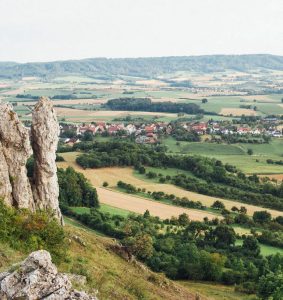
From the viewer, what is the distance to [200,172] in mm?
98875

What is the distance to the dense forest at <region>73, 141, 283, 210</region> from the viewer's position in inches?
3346

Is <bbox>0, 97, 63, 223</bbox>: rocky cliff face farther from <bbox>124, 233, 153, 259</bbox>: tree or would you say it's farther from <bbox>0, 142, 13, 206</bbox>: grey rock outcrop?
<bbox>124, 233, 153, 259</bbox>: tree

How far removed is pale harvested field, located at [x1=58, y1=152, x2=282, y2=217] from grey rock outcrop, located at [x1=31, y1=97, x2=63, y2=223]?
41402 mm

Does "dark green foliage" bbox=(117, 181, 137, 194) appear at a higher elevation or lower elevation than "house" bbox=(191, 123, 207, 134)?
lower

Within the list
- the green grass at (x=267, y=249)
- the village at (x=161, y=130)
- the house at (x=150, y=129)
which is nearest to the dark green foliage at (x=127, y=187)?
the green grass at (x=267, y=249)

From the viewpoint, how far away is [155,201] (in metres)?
80.9

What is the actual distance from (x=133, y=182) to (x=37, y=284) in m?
77.6

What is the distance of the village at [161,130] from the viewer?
14850cm

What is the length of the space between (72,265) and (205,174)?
70.4 m

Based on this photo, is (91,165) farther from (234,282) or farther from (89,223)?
(234,282)

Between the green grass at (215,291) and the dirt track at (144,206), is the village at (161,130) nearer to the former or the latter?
the dirt track at (144,206)

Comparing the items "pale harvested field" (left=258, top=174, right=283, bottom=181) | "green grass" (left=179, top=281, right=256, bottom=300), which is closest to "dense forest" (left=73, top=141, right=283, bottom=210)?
"pale harvested field" (left=258, top=174, right=283, bottom=181)

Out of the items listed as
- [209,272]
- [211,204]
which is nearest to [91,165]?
[211,204]

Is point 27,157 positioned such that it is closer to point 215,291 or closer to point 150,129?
point 215,291
